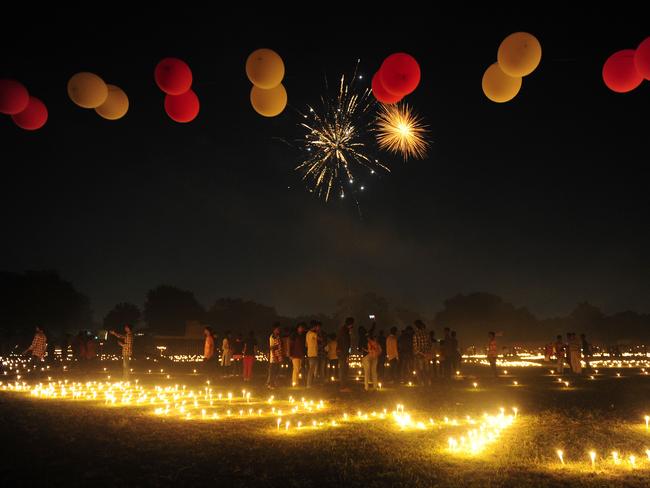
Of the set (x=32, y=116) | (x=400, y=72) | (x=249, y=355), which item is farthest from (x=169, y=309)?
(x=400, y=72)

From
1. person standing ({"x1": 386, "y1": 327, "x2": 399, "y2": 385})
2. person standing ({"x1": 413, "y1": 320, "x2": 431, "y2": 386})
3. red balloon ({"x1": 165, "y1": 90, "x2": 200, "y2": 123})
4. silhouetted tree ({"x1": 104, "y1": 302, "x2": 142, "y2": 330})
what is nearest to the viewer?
red balloon ({"x1": 165, "y1": 90, "x2": 200, "y2": 123})

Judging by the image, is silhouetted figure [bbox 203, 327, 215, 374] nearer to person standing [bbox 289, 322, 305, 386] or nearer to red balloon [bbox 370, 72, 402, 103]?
person standing [bbox 289, 322, 305, 386]

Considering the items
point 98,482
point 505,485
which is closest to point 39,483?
point 98,482

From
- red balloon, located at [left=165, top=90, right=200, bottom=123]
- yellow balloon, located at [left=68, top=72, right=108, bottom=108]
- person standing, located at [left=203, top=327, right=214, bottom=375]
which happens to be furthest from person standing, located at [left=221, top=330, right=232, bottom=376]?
yellow balloon, located at [left=68, top=72, right=108, bottom=108]

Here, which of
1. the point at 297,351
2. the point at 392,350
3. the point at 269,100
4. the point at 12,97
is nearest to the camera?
the point at 12,97

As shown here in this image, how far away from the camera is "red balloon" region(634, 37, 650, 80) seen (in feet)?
28.8

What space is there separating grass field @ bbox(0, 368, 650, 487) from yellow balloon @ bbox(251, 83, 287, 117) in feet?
22.1

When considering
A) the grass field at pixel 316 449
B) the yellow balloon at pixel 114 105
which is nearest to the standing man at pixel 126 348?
the grass field at pixel 316 449

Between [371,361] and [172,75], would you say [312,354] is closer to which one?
[371,361]

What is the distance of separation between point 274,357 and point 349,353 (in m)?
2.56

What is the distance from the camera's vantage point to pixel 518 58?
936cm

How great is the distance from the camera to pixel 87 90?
10242 millimetres

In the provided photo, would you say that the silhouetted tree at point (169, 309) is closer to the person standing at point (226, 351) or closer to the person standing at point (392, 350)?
the person standing at point (226, 351)

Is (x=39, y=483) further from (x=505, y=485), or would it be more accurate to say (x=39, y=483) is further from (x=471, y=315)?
(x=471, y=315)
